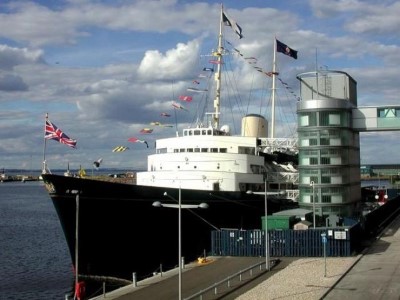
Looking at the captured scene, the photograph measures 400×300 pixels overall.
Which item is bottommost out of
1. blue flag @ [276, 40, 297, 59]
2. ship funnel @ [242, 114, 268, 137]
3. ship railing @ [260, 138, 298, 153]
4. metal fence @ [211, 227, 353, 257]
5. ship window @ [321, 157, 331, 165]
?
metal fence @ [211, 227, 353, 257]

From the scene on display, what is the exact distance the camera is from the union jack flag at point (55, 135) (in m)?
33.6

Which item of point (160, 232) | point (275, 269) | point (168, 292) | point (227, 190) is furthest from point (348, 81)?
point (168, 292)

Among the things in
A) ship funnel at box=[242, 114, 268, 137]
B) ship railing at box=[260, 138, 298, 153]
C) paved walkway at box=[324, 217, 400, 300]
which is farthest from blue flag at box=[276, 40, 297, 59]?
paved walkway at box=[324, 217, 400, 300]

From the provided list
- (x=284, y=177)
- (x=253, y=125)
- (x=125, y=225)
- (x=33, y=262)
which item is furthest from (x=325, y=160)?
(x=33, y=262)

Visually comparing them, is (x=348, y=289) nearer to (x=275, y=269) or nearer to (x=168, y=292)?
(x=275, y=269)

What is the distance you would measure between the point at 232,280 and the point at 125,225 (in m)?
13.0

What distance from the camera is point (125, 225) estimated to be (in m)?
38.1

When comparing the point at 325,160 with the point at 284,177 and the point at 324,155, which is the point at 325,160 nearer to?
the point at 324,155

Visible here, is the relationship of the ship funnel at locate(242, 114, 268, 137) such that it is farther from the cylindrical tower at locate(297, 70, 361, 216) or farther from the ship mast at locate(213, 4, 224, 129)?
the cylindrical tower at locate(297, 70, 361, 216)

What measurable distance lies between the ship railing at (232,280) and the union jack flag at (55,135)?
12947mm

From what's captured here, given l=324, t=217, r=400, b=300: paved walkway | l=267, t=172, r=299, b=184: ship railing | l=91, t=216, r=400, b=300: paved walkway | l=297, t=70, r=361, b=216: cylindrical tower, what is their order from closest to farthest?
l=324, t=217, r=400, b=300: paved walkway, l=91, t=216, r=400, b=300: paved walkway, l=297, t=70, r=361, b=216: cylindrical tower, l=267, t=172, r=299, b=184: ship railing

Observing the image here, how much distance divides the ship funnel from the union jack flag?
29.0m

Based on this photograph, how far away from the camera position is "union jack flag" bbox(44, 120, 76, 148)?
3359cm

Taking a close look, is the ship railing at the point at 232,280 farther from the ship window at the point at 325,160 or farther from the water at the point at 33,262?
the ship window at the point at 325,160
